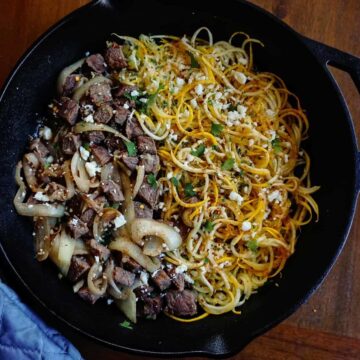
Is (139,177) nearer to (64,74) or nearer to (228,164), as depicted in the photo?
(228,164)

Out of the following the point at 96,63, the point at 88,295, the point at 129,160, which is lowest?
the point at 88,295

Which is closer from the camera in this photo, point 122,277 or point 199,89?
point 122,277

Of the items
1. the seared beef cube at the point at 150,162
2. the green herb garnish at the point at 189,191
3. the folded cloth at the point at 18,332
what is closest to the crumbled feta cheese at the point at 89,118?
the seared beef cube at the point at 150,162

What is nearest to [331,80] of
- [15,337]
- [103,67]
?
[103,67]

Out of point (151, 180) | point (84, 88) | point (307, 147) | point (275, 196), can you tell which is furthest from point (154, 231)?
point (307, 147)

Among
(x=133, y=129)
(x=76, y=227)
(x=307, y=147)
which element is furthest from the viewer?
(x=307, y=147)

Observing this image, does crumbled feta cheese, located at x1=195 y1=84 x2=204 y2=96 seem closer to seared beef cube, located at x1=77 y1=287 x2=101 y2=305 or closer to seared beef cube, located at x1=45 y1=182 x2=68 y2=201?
seared beef cube, located at x1=45 y1=182 x2=68 y2=201

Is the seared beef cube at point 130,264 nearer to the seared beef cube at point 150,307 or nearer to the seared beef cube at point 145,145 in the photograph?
the seared beef cube at point 150,307
